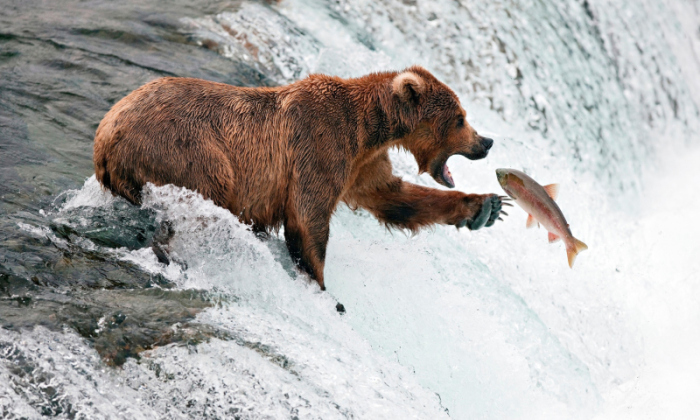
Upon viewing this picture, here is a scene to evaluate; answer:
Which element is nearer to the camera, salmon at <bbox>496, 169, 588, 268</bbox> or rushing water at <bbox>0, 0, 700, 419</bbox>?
rushing water at <bbox>0, 0, 700, 419</bbox>

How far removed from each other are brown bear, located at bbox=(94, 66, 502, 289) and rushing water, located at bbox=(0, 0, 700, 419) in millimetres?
187

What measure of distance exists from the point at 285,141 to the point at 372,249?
137 cm

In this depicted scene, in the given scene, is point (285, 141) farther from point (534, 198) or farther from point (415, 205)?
point (534, 198)

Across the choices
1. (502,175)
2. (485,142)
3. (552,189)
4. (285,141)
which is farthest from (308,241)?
(552,189)

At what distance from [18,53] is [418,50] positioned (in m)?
4.20

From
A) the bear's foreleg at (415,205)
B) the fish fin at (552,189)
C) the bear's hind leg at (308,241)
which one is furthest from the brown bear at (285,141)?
the fish fin at (552,189)

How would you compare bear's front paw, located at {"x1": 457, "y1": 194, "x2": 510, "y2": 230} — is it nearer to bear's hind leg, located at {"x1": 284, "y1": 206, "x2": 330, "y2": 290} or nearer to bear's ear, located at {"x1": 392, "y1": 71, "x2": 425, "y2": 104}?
bear's ear, located at {"x1": 392, "y1": 71, "x2": 425, "y2": 104}

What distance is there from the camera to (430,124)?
490 cm

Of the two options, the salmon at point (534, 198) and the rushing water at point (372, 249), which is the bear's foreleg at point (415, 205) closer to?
the rushing water at point (372, 249)

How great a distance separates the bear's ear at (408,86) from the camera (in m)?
4.71

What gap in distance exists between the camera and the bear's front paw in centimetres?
511

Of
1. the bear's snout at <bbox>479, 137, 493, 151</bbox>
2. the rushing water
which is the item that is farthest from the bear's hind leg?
the bear's snout at <bbox>479, 137, 493, 151</bbox>

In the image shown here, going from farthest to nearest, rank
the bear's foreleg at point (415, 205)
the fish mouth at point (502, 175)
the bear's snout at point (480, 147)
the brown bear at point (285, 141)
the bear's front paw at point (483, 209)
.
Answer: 1. the bear's foreleg at point (415, 205)
2. the bear's front paw at point (483, 209)
3. the bear's snout at point (480, 147)
4. the fish mouth at point (502, 175)
5. the brown bear at point (285, 141)

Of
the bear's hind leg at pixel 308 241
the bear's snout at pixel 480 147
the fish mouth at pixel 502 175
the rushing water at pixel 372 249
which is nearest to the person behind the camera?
the rushing water at pixel 372 249
